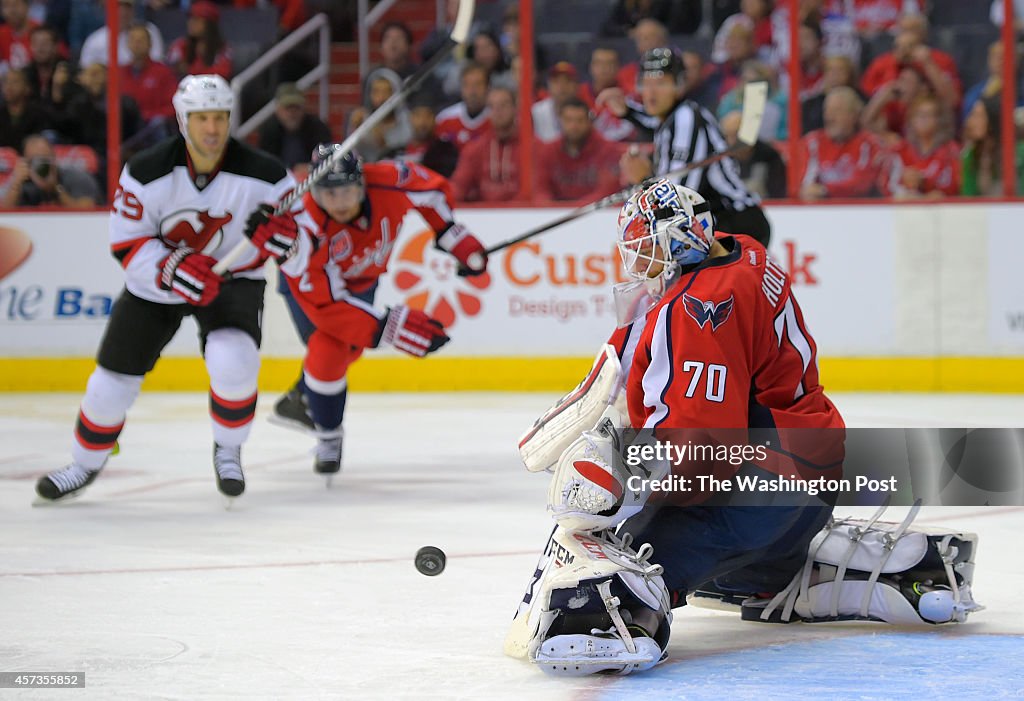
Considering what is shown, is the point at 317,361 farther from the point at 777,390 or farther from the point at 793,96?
the point at 793,96

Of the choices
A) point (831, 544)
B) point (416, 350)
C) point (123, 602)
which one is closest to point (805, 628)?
point (831, 544)

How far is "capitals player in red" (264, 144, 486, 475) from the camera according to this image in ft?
16.7

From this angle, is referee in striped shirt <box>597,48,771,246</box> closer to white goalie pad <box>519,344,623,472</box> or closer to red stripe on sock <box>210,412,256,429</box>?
red stripe on sock <box>210,412,256,429</box>

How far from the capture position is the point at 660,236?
2773mm

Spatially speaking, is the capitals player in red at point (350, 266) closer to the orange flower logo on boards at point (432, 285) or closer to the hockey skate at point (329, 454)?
the hockey skate at point (329, 454)

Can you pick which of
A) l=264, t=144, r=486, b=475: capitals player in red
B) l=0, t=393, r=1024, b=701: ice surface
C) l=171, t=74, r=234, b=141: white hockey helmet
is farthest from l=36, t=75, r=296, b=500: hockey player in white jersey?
l=264, t=144, r=486, b=475: capitals player in red

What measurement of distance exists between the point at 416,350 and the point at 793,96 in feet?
10.8

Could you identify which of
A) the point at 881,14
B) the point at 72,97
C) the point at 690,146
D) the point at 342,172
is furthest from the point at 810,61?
the point at 72,97

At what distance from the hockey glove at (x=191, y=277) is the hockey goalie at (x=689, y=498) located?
6.00 ft

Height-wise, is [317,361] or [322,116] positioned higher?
[322,116]

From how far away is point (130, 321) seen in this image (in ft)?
15.1

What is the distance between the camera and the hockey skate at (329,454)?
5.21 meters

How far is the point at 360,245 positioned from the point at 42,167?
3.22m

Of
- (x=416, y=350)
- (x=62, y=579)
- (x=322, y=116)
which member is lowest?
(x=62, y=579)
